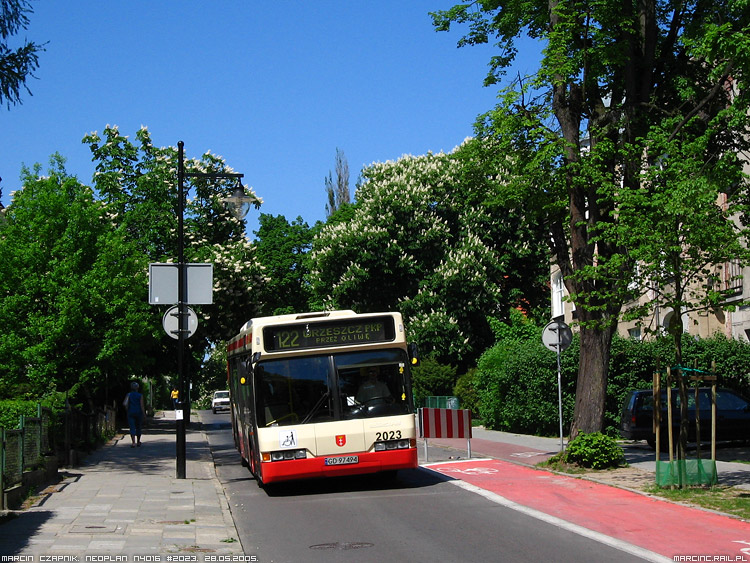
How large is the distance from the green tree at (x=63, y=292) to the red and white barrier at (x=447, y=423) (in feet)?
34.7

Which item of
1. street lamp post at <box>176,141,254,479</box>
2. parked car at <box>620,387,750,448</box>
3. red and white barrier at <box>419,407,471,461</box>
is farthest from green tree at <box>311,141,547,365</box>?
street lamp post at <box>176,141,254,479</box>

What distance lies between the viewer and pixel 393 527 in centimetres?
1104

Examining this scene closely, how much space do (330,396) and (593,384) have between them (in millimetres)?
6144

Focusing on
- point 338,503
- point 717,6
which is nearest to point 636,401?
point 717,6

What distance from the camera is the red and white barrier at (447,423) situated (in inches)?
789

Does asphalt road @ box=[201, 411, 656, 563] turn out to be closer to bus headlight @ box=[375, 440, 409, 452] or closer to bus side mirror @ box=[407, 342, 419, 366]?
bus headlight @ box=[375, 440, 409, 452]

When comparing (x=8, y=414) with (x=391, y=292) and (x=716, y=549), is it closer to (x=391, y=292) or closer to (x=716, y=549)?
(x=716, y=549)

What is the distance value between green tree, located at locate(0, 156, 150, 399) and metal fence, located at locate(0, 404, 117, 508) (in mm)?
2372

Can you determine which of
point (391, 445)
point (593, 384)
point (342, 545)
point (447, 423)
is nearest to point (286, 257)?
point (447, 423)

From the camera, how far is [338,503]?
1367 centimetres

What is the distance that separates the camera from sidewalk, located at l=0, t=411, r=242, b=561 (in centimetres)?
948

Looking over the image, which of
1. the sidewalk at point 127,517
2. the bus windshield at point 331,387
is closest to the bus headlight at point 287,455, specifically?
the bus windshield at point 331,387

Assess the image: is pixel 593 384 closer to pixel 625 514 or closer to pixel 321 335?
pixel 321 335

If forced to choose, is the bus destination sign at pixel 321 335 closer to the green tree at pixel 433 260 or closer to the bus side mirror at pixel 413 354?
the bus side mirror at pixel 413 354
